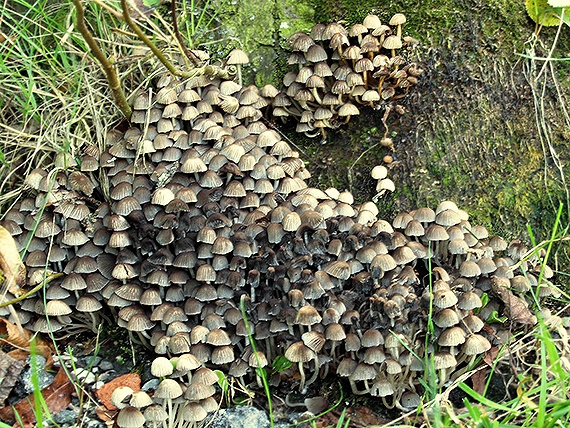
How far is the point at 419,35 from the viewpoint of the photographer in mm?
3979

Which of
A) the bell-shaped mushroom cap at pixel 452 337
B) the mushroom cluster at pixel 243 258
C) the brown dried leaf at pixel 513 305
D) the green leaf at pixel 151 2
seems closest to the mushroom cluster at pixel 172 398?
the mushroom cluster at pixel 243 258

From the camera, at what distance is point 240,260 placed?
10.8 feet

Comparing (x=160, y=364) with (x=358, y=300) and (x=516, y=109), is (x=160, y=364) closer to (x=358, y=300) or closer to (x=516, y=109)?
(x=358, y=300)

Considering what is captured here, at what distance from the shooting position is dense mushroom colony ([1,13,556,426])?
3.07m

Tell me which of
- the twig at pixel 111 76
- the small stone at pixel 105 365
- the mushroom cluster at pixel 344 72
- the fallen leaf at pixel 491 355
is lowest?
the fallen leaf at pixel 491 355

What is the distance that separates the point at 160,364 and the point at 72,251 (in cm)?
99

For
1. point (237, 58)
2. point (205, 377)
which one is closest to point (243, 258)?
point (205, 377)

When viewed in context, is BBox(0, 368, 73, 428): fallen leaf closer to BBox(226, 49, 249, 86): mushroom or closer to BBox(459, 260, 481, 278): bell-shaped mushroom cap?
BBox(226, 49, 249, 86): mushroom

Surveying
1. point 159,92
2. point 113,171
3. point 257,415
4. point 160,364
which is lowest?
point 257,415

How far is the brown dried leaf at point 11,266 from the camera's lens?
3.44m

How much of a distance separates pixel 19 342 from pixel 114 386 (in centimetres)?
59

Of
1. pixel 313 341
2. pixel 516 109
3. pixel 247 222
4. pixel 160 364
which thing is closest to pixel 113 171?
pixel 247 222

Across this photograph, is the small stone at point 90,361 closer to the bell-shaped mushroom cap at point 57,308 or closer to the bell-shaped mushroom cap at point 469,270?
the bell-shaped mushroom cap at point 57,308

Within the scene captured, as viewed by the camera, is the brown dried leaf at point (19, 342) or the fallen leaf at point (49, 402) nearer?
the fallen leaf at point (49, 402)
